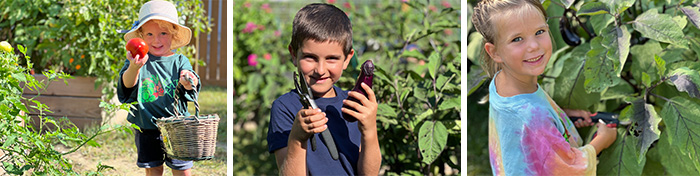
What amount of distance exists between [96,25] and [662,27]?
296 centimetres

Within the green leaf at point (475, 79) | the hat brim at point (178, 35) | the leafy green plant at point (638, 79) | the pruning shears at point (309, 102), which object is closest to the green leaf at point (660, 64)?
the leafy green plant at point (638, 79)

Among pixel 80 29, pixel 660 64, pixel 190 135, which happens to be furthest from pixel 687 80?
pixel 80 29

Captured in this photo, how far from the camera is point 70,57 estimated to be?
3.67m

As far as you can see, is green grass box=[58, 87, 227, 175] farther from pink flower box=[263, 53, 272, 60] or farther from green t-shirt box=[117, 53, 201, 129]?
green t-shirt box=[117, 53, 201, 129]

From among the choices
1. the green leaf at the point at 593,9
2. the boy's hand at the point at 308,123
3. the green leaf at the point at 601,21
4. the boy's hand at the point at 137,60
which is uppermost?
the green leaf at the point at 593,9

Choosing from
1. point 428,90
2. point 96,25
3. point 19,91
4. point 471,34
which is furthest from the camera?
point 96,25

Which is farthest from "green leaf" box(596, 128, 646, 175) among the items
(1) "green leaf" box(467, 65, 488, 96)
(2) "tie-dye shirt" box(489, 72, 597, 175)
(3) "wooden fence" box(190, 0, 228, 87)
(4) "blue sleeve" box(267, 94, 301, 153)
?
(3) "wooden fence" box(190, 0, 228, 87)

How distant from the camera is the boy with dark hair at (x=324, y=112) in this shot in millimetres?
1846

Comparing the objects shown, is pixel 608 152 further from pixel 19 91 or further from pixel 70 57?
pixel 70 57

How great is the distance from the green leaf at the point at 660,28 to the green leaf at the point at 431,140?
0.80 m

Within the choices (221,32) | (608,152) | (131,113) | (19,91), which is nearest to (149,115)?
(131,113)

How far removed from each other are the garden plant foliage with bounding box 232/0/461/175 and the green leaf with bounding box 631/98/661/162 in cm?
66

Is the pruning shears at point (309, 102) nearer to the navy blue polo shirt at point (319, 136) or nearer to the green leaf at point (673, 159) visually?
the navy blue polo shirt at point (319, 136)

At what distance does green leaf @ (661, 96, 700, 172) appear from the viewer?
215cm
